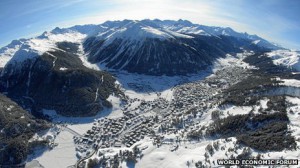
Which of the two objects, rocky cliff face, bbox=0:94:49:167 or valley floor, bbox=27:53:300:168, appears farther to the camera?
rocky cliff face, bbox=0:94:49:167

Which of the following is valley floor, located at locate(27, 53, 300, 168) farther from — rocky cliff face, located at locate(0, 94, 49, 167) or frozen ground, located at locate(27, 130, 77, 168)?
rocky cliff face, located at locate(0, 94, 49, 167)

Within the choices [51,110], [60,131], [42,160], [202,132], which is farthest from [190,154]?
[51,110]

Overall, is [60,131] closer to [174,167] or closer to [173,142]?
[173,142]

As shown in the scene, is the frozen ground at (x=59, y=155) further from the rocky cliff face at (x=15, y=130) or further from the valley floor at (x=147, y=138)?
the rocky cliff face at (x=15, y=130)

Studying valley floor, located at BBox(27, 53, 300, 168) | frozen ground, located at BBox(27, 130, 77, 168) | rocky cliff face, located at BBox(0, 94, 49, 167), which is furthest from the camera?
rocky cliff face, located at BBox(0, 94, 49, 167)

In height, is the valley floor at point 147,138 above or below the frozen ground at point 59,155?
above

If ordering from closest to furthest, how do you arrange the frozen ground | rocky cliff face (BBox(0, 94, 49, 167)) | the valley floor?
1. the valley floor
2. the frozen ground
3. rocky cliff face (BBox(0, 94, 49, 167))

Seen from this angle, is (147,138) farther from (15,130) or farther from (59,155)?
(15,130)

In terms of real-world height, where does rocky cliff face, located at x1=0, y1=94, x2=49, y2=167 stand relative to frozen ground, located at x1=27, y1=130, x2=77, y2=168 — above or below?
above

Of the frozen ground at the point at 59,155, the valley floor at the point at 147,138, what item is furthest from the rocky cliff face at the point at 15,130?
the frozen ground at the point at 59,155

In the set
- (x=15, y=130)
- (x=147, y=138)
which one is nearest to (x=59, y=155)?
(x=15, y=130)

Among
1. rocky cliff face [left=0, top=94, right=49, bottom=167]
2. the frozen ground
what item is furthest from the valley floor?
rocky cliff face [left=0, top=94, right=49, bottom=167]
